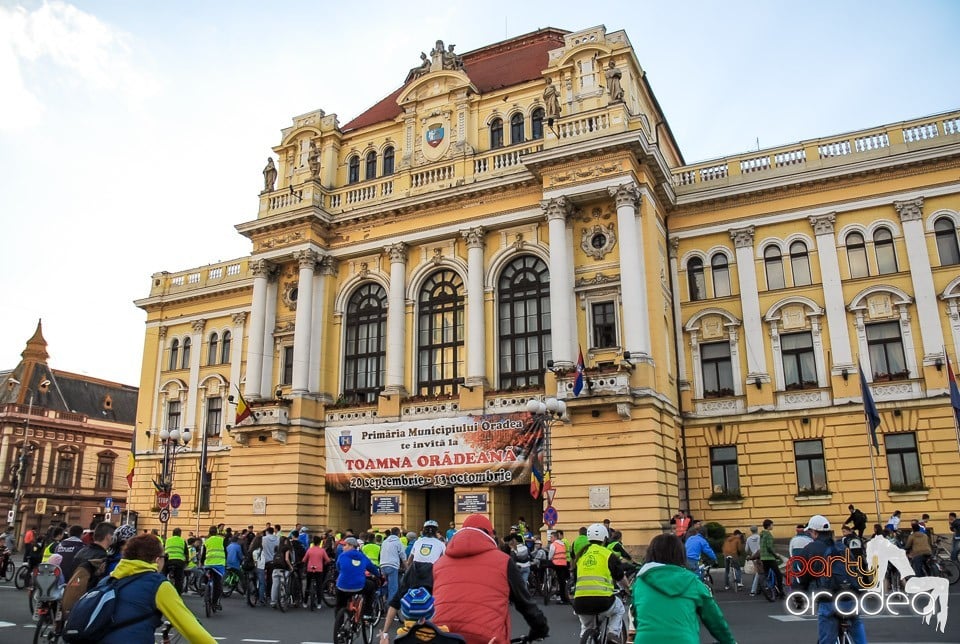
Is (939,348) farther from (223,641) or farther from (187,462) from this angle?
(187,462)

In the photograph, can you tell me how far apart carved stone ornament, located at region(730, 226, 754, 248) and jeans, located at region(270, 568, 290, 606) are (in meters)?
21.9

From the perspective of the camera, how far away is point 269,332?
3588 cm

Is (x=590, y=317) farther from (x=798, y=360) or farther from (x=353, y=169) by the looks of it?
(x=353, y=169)

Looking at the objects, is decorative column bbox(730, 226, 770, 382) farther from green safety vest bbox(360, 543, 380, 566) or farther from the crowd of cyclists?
green safety vest bbox(360, 543, 380, 566)

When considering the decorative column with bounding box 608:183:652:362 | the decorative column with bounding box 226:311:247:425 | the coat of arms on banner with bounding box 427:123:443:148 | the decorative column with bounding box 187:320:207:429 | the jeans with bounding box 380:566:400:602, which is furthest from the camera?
the decorative column with bounding box 187:320:207:429

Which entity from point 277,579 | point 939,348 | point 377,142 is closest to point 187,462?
point 377,142

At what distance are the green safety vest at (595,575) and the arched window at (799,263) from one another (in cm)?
2322

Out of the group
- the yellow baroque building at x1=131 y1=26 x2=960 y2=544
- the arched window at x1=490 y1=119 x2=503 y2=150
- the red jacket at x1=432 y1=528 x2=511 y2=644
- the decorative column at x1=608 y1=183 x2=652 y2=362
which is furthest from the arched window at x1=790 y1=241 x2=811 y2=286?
the red jacket at x1=432 y1=528 x2=511 y2=644

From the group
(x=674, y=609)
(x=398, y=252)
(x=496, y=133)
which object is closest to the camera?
(x=674, y=609)

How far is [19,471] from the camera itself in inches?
2140

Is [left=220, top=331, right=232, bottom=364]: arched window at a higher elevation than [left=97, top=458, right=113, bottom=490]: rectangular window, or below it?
higher

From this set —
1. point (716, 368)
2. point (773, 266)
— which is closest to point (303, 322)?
point (716, 368)

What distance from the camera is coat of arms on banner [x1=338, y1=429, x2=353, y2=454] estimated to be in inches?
1272

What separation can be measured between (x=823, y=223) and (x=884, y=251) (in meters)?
2.45
